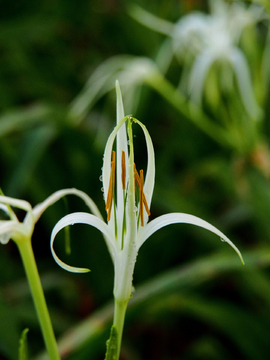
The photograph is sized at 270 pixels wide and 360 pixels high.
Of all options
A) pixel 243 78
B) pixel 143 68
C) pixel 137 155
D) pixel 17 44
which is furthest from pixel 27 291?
pixel 17 44

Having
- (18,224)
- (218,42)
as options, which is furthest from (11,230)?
(218,42)

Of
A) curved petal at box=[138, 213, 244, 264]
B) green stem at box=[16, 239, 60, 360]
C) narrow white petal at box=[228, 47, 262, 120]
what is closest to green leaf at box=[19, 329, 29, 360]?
green stem at box=[16, 239, 60, 360]

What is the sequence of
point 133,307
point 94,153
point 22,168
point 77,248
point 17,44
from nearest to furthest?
point 133,307, point 22,168, point 94,153, point 77,248, point 17,44

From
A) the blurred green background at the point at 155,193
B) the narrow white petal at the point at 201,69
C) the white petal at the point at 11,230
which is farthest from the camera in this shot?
the narrow white petal at the point at 201,69

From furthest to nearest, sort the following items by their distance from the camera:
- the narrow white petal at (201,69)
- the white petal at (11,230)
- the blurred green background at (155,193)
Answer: the narrow white petal at (201,69), the blurred green background at (155,193), the white petal at (11,230)

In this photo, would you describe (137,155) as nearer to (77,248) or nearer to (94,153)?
(94,153)

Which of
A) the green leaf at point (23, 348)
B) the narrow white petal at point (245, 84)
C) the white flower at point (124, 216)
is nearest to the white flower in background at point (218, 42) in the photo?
the narrow white petal at point (245, 84)

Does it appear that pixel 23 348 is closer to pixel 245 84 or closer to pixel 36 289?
pixel 36 289

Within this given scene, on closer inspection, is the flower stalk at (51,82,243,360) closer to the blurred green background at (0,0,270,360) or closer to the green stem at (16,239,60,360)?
the green stem at (16,239,60,360)

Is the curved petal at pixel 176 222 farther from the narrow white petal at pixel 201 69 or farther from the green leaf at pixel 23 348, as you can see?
the narrow white petal at pixel 201 69
